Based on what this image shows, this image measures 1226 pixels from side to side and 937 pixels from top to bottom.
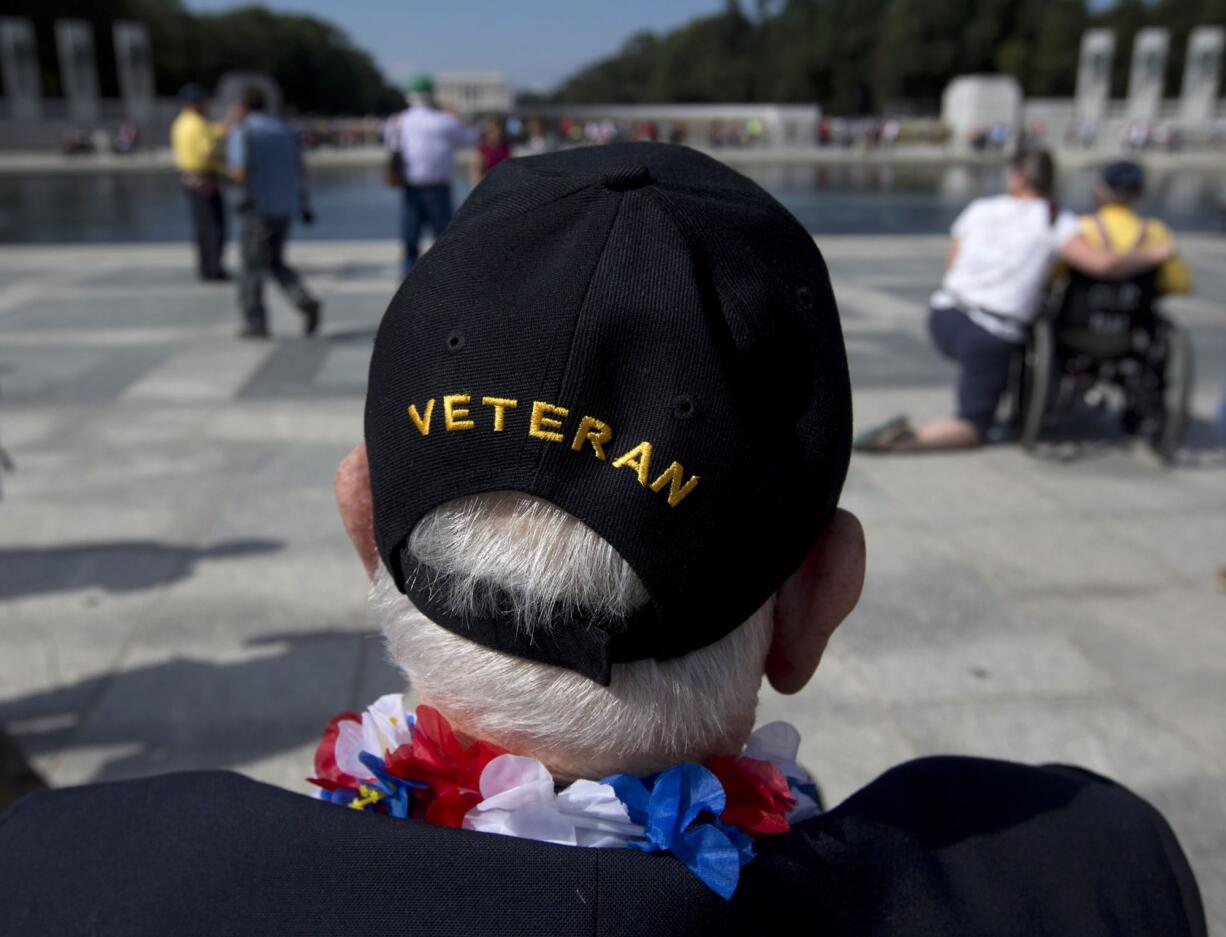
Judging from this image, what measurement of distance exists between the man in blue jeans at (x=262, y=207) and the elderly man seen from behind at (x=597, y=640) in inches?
305

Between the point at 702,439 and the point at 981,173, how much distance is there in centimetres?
4128

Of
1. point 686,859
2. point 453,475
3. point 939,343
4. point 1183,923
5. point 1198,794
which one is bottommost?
point 1198,794

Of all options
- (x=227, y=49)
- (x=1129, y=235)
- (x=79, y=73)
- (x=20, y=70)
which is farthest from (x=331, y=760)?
(x=227, y=49)

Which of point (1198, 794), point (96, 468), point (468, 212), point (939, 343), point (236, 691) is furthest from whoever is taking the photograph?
point (939, 343)

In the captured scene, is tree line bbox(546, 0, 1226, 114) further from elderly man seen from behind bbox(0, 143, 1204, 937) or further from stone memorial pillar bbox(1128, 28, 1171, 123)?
elderly man seen from behind bbox(0, 143, 1204, 937)

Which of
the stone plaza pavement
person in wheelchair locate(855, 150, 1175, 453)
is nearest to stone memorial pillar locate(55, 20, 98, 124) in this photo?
the stone plaza pavement

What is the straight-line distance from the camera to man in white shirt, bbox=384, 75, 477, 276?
9.35 m

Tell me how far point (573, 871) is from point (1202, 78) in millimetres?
78665

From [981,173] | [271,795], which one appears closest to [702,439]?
[271,795]

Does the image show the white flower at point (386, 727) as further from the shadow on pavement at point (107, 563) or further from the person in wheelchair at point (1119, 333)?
the person in wheelchair at point (1119, 333)

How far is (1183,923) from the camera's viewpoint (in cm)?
110

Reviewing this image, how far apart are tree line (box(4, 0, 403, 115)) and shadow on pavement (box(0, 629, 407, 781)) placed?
7522cm

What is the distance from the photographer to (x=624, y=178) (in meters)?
0.99

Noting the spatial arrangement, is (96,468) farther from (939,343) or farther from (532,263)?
(532,263)
